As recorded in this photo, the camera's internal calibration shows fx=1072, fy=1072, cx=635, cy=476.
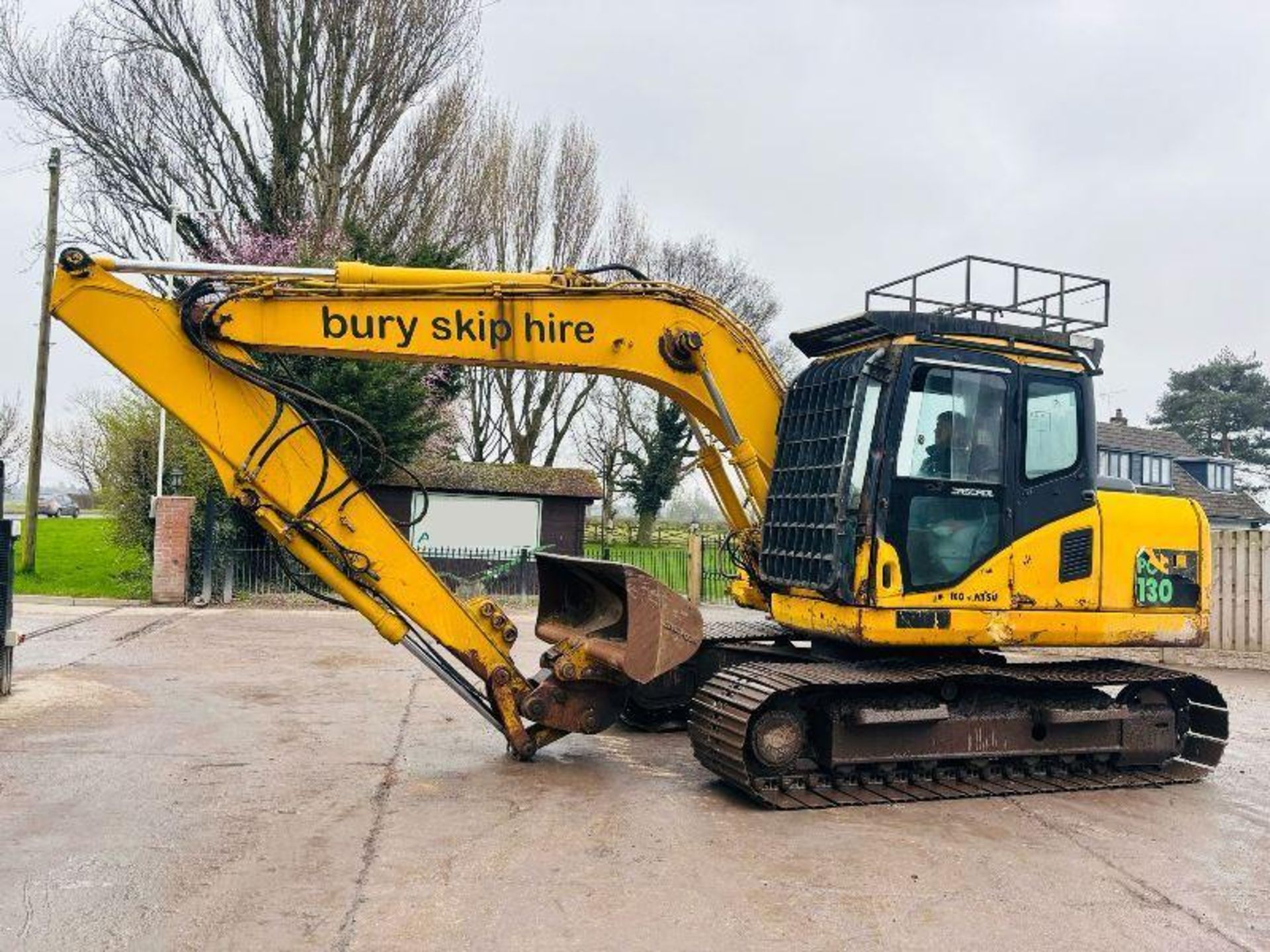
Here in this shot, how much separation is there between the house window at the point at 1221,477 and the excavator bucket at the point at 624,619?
46875mm

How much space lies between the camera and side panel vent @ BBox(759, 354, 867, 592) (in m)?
6.67

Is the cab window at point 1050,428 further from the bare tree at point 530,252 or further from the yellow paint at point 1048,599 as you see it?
the bare tree at point 530,252

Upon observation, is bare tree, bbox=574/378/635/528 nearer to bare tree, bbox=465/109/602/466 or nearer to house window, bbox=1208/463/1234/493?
bare tree, bbox=465/109/602/466

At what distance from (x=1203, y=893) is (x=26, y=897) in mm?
5282

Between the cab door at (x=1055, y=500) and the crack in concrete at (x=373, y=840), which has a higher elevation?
the cab door at (x=1055, y=500)

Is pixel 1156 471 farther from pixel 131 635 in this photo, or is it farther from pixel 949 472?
pixel 949 472

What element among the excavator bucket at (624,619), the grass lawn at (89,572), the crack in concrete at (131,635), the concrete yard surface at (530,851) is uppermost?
the excavator bucket at (624,619)

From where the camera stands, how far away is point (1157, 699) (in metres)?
7.66

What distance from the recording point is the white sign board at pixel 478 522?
22156mm

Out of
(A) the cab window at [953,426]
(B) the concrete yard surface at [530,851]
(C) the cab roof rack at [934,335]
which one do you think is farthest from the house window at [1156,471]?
(A) the cab window at [953,426]

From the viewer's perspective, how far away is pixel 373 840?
5.46 meters

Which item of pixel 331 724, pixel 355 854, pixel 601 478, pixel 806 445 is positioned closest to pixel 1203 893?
pixel 806 445

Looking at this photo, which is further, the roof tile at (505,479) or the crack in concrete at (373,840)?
the roof tile at (505,479)

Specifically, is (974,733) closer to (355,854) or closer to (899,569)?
(899,569)
